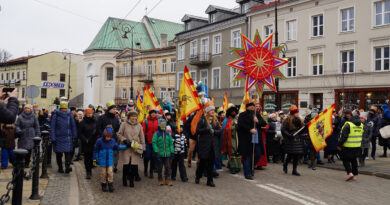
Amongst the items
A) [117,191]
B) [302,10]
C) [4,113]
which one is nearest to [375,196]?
[117,191]

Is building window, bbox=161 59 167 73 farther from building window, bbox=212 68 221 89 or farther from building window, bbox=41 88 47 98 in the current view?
building window, bbox=41 88 47 98

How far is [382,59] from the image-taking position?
25.3 metres

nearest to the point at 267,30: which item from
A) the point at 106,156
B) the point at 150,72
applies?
the point at 150,72

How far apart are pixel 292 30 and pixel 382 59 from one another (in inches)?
301

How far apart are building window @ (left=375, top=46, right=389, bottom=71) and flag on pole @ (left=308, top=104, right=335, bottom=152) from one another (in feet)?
53.3

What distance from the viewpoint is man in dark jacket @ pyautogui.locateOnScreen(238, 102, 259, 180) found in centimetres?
1007

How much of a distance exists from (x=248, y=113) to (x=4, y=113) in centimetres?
674

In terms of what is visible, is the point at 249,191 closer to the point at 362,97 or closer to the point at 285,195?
the point at 285,195

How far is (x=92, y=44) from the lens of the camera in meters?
60.6

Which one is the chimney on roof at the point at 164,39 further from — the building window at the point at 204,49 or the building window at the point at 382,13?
the building window at the point at 382,13

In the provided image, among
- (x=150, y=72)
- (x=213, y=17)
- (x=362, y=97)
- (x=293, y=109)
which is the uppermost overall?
(x=213, y=17)

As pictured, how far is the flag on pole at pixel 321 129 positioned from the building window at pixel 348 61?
16913 mm

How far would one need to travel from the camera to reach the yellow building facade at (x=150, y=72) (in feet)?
156

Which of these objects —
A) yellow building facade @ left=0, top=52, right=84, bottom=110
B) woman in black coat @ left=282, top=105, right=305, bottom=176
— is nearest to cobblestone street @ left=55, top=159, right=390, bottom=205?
woman in black coat @ left=282, top=105, right=305, bottom=176
